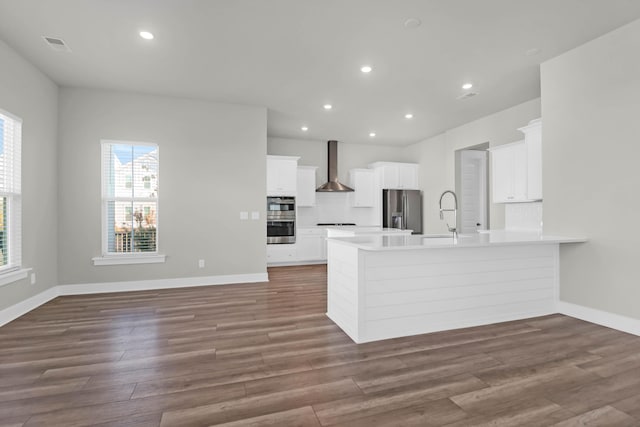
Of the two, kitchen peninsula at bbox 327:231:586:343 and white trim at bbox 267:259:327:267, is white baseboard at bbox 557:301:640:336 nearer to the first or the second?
kitchen peninsula at bbox 327:231:586:343

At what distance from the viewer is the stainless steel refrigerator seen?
7.68m

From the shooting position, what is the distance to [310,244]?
733 centimetres

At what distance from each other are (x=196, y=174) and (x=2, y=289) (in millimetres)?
2640

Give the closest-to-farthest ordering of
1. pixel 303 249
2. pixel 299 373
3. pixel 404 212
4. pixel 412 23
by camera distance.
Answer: pixel 299 373 → pixel 412 23 → pixel 303 249 → pixel 404 212

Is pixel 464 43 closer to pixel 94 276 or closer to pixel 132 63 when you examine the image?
pixel 132 63

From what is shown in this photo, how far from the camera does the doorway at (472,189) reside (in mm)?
6852

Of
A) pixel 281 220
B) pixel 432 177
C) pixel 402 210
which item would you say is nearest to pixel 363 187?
pixel 402 210

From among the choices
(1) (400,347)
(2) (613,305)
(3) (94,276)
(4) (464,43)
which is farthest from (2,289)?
(2) (613,305)

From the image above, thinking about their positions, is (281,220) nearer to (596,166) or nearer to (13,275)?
(13,275)

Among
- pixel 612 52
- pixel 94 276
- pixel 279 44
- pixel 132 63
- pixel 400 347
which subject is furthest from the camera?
pixel 94 276

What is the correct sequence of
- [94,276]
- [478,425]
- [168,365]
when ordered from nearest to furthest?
1. [478,425]
2. [168,365]
3. [94,276]

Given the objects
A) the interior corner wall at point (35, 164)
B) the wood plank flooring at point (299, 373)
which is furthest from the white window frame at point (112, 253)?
the wood plank flooring at point (299, 373)

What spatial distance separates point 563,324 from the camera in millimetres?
3303

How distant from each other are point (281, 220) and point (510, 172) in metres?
4.27
